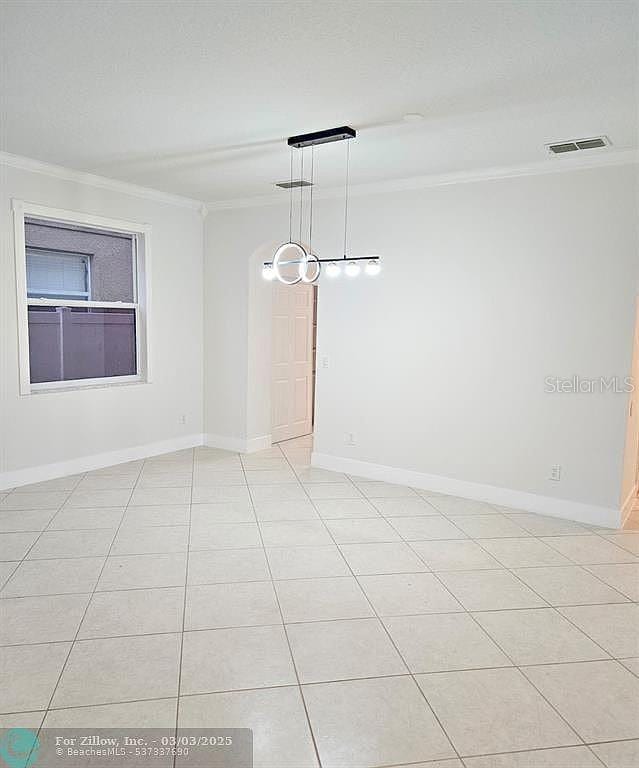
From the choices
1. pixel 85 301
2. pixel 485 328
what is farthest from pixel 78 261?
pixel 485 328

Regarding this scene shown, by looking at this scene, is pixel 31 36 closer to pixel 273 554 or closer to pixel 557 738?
pixel 273 554

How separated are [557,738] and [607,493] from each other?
2.61m

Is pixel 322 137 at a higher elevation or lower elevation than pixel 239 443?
higher

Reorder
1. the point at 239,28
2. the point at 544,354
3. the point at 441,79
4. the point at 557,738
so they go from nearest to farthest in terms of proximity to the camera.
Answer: the point at 557,738, the point at 239,28, the point at 441,79, the point at 544,354

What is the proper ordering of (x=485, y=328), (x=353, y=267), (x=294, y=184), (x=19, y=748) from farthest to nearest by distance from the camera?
(x=294, y=184) < (x=485, y=328) < (x=353, y=267) < (x=19, y=748)

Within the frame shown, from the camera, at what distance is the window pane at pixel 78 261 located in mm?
5121

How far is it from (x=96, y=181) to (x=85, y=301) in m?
1.12

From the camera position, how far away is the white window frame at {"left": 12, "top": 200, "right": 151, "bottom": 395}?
4855 millimetres

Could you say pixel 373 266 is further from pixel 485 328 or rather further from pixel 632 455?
pixel 632 455

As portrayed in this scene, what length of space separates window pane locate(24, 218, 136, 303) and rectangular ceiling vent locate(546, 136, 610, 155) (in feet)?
13.3

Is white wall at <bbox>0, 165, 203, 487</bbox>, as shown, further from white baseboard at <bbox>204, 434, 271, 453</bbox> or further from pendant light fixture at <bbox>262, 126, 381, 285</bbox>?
pendant light fixture at <bbox>262, 126, 381, 285</bbox>

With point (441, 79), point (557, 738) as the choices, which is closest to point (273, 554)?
point (557, 738)

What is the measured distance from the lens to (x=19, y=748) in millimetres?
2070

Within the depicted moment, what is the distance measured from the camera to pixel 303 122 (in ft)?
11.8
